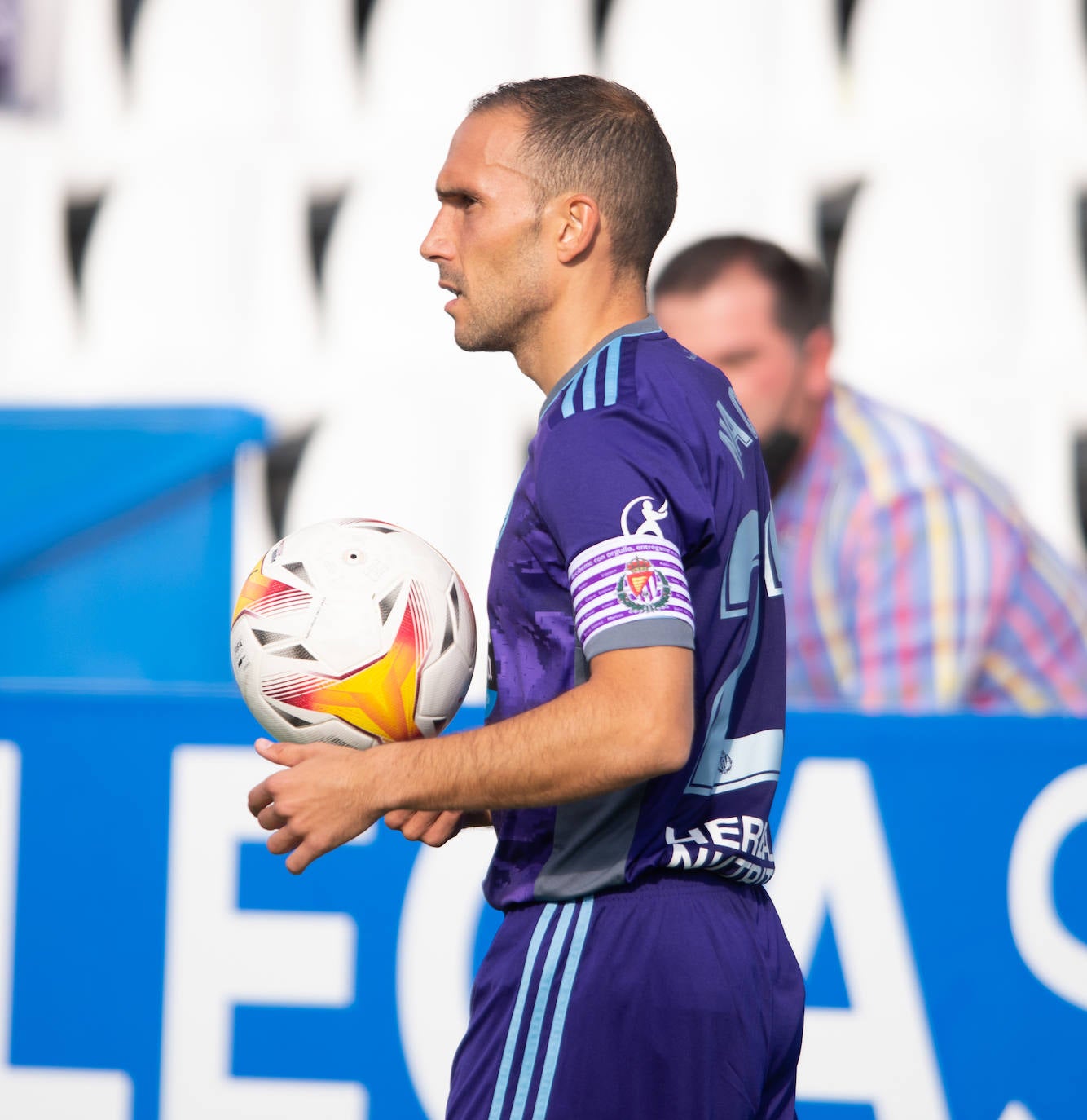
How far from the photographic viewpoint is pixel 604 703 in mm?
1529

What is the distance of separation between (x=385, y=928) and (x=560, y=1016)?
4.61 feet

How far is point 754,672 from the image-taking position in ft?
5.98

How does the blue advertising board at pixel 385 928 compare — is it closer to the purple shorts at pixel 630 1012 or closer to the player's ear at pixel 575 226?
the purple shorts at pixel 630 1012

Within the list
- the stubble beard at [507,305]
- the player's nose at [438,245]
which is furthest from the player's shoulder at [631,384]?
the player's nose at [438,245]

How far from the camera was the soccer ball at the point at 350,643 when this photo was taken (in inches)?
76.5

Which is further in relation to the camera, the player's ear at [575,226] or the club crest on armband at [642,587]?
the player's ear at [575,226]

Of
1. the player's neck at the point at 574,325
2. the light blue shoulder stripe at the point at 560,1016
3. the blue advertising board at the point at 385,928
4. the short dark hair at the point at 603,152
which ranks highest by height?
the short dark hair at the point at 603,152

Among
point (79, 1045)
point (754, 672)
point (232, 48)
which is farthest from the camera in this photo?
point (232, 48)

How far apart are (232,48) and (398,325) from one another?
91.3 inches

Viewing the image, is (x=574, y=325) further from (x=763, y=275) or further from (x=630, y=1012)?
(x=763, y=275)

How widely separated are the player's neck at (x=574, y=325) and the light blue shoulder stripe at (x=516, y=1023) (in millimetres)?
673

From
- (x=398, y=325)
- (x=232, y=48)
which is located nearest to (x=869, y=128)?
(x=398, y=325)

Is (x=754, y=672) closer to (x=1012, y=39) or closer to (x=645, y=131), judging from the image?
(x=645, y=131)

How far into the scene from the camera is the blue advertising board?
2.91m
